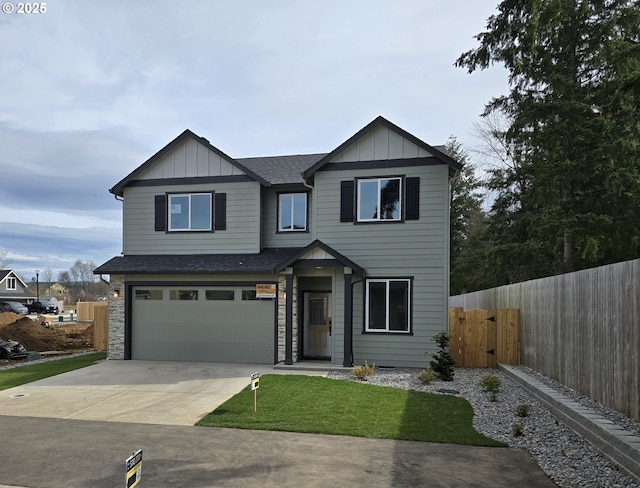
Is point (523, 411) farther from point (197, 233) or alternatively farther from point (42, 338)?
point (42, 338)

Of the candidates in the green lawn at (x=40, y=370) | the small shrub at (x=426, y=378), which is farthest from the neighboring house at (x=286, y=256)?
the small shrub at (x=426, y=378)

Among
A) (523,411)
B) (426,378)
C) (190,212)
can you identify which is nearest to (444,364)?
(426,378)

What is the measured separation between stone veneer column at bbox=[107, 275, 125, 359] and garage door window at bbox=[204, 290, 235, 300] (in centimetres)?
287

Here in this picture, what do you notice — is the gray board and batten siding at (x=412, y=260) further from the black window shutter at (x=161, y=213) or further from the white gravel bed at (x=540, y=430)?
the black window shutter at (x=161, y=213)

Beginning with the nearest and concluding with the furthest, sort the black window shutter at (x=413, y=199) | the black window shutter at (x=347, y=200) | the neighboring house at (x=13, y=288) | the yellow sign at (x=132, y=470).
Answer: the yellow sign at (x=132, y=470) → the black window shutter at (x=413, y=199) → the black window shutter at (x=347, y=200) → the neighboring house at (x=13, y=288)

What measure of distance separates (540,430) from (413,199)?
7227mm

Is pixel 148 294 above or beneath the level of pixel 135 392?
above

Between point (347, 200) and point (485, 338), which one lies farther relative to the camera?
point (347, 200)

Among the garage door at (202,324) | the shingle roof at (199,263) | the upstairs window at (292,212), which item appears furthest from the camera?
the upstairs window at (292,212)

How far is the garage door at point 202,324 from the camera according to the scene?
13.5 metres

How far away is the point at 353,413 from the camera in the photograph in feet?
26.2

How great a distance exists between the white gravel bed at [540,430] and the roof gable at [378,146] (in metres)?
6.10

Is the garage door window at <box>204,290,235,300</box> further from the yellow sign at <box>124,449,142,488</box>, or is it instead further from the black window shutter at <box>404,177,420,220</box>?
the yellow sign at <box>124,449,142,488</box>

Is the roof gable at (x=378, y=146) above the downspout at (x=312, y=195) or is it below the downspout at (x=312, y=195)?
above
